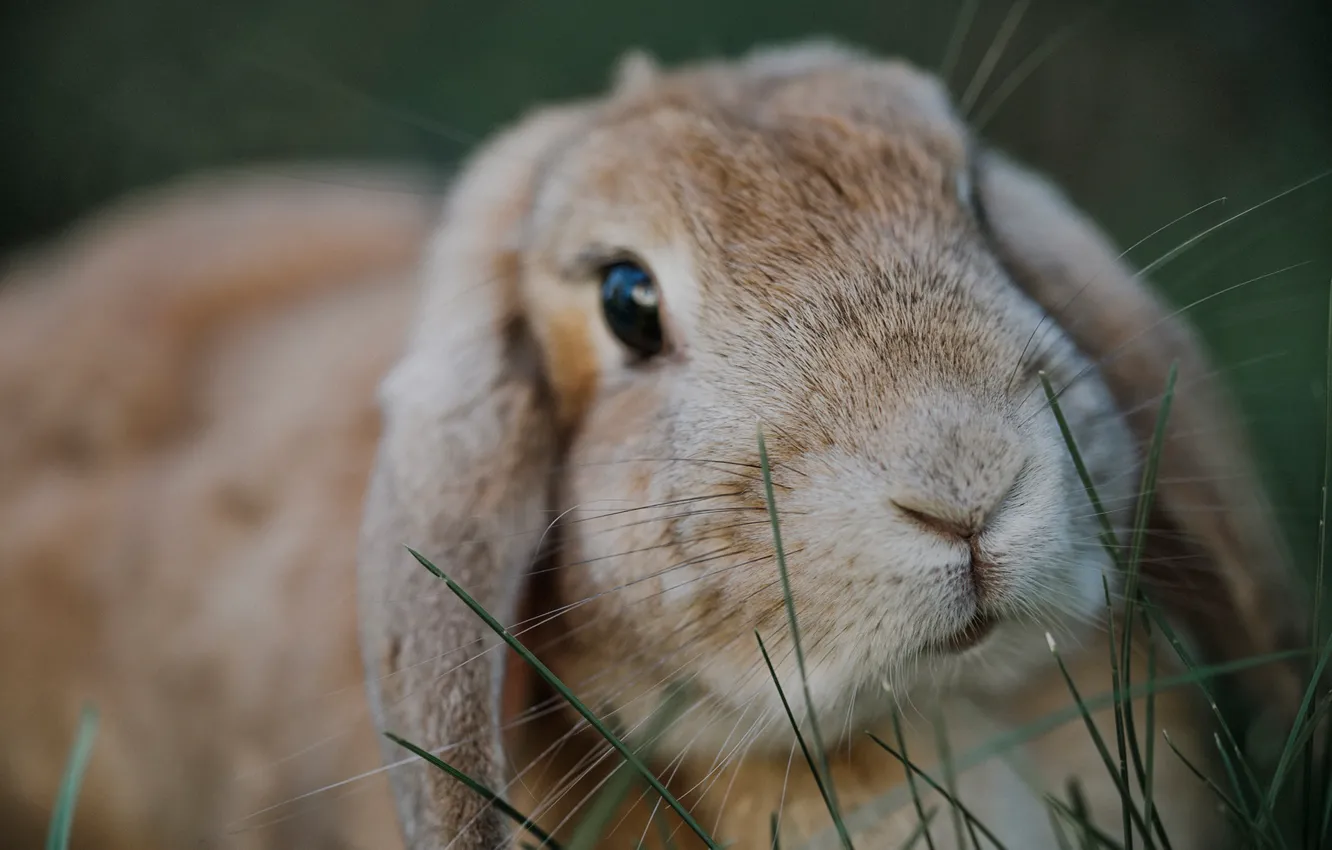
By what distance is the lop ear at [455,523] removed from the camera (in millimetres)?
1605

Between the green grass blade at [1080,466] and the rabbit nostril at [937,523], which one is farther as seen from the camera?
A: the green grass blade at [1080,466]

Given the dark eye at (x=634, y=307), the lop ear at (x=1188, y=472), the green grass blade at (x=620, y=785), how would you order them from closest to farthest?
1. the green grass blade at (x=620, y=785)
2. the dark eye at (x=634, y=307)
3. the lop ear at (x=1188, y=472)

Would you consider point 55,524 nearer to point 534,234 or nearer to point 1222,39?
point 534,234

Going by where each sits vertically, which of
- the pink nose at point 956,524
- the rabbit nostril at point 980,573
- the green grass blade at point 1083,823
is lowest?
the green grass blade at point 1083,823

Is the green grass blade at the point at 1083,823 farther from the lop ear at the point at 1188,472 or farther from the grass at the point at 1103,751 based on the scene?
the lop ear at the point at 1188,472

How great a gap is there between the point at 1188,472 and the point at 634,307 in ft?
3.18

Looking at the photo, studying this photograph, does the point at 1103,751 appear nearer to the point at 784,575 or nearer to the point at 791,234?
the point at 784,575

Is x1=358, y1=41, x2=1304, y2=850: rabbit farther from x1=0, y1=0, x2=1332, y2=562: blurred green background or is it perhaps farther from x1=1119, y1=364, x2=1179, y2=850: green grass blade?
x1=0, y1=0, x2=1332, y2=562: blurred green background

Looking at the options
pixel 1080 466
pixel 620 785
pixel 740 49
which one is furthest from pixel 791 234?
pixel 740 49

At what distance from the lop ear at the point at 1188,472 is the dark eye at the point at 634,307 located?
590mm

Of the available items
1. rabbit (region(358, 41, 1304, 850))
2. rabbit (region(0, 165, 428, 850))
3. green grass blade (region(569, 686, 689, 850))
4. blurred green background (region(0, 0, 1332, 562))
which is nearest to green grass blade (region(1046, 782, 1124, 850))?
rabbit (region(358, 41, 1304, 850))

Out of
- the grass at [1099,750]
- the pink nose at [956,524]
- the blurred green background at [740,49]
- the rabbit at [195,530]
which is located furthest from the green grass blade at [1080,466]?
the blurred green background at [740,49]

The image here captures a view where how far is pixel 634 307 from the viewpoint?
178cm

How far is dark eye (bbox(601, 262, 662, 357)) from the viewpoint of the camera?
177 centimetres
